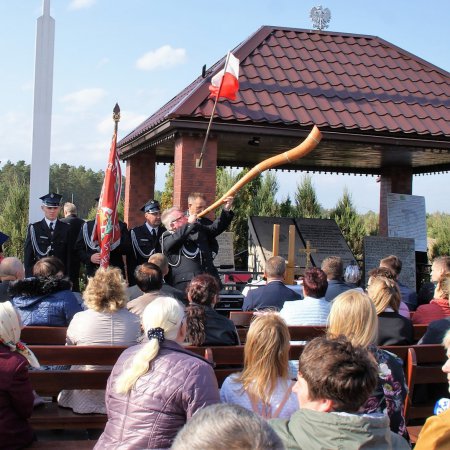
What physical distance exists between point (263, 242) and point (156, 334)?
11.9m

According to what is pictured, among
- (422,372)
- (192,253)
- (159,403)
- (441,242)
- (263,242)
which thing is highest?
(441,242)

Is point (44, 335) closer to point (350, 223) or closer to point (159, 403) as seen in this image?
point (159, 403)

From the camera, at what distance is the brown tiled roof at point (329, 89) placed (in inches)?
443

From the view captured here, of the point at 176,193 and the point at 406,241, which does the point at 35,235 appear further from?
the point at 406,241

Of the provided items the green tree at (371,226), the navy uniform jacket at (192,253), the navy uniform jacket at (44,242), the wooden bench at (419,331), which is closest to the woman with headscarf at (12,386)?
the wooden bench at (419,331)

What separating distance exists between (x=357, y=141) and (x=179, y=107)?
3.15 metres

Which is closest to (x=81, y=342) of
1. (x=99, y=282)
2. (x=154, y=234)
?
(x=99, y=282)

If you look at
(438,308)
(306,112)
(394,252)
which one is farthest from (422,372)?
(394,252)

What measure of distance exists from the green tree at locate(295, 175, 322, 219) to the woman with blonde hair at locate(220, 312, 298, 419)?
16.5 m

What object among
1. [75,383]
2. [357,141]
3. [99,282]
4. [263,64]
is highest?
[263,64]

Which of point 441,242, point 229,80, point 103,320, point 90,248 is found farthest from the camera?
point 441,242

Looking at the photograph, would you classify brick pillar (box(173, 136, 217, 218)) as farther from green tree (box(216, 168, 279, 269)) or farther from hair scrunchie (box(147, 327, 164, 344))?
green tree (box(216, 168, 279, 269))

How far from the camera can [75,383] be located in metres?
4.36

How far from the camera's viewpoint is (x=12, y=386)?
148 inches
